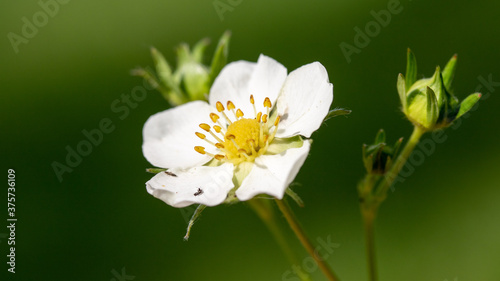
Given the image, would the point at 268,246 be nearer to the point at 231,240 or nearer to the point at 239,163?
the point at 231,240

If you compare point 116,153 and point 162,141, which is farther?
point 116,153

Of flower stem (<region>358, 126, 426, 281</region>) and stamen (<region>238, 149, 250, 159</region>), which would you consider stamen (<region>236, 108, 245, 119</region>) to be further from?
flower stem (<region>358, 126, 426, 281</region>)

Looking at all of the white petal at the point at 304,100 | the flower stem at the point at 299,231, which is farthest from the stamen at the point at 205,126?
the flower stem at the point at 299,231

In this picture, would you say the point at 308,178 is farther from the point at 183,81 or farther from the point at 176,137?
the point at 176,137

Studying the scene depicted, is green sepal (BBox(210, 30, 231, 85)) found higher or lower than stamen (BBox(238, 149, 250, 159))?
higher

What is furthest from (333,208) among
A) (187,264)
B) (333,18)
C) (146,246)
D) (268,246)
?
(333,18)

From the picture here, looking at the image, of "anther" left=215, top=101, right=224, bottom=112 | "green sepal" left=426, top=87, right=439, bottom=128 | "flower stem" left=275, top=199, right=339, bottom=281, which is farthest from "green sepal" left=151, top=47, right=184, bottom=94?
"green sepal" left=426, top=87, right=439, bottom=128
